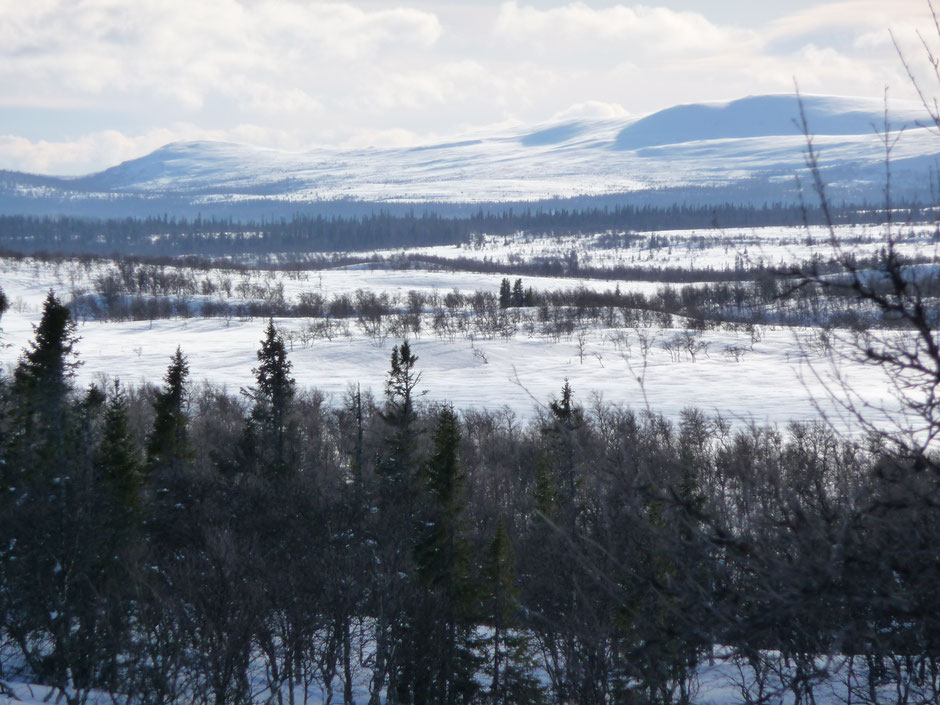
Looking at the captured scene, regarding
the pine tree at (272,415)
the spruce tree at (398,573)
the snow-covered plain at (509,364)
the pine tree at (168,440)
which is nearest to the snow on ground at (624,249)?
the snow-covered plain at (509,364)

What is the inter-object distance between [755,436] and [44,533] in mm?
27126

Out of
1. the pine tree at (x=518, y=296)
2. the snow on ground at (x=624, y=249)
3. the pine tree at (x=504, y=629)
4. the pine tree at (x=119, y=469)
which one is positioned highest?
the snow on ground at (x=624, y=249)

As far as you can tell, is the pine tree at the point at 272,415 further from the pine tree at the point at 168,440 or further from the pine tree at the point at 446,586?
the pine tree at the point at 446,586

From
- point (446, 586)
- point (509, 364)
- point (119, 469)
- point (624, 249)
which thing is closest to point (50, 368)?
point (119, 469)

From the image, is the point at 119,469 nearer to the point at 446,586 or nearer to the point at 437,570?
the point at 437,570

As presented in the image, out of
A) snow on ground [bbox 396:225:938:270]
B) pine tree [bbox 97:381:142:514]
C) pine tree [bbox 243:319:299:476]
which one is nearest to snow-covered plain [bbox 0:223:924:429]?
pine tree [bbox 243:319:299:476]

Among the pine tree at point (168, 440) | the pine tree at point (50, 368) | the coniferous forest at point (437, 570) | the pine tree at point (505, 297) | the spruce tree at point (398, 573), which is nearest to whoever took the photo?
the coniferous forest at point (437, 570)

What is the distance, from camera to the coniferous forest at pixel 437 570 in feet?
14.5

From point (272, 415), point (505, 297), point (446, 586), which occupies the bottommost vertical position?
point (446, 586)

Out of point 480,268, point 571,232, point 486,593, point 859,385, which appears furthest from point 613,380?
point 571,232

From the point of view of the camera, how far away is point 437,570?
19000 millimetres

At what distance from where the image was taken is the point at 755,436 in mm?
34656

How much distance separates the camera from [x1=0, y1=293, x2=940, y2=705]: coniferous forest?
443cm

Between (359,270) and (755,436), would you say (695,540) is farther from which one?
(359,270)
